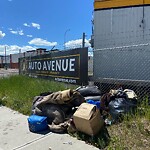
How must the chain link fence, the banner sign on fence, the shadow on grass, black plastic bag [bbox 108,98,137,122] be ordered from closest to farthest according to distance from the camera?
the shadow on grass, black plastic bag [bbox 108,98,137,122], the chain link fence, the banner sign on fence

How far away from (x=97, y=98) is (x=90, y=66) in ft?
6.82

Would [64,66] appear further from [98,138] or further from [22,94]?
[98,138]

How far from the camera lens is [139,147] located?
13.6 feet

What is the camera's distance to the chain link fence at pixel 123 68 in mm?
6926

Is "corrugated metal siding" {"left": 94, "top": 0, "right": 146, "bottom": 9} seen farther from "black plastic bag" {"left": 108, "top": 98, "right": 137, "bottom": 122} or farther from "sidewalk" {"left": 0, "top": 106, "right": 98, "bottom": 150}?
"sidewalk" {"left": 0, "top": 106, "right": 98, "bottom": 150}

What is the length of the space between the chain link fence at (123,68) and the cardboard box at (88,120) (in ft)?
7.38

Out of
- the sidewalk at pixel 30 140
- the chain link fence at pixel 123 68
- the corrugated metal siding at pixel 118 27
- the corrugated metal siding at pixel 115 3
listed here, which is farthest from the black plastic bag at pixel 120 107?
the corrugated metal siding at pixel 115 3

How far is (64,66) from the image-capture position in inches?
351

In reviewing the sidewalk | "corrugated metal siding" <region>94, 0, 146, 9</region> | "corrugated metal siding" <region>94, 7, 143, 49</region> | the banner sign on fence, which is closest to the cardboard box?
the sidewalk

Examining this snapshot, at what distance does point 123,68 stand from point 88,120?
3.34m

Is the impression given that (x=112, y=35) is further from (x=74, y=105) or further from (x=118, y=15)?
(x=74, y=105)

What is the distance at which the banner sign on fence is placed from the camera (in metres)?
7.90

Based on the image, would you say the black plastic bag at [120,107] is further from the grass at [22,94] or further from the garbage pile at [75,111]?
the grass at [22,94]

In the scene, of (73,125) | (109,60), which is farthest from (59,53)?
(73,125)
